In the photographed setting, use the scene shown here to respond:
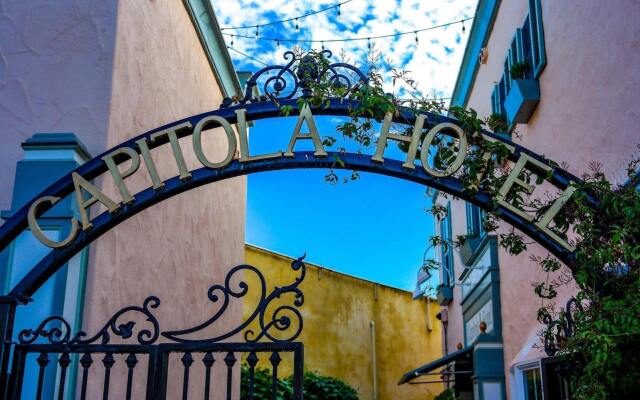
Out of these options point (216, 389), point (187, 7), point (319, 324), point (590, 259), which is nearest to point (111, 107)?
point (187, 7)

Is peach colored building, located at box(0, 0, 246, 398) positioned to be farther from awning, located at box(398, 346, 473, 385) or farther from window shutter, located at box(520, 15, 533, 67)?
awning, located at box(398, 346, 473, 385)

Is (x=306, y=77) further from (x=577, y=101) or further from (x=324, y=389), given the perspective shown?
(x=324, y=389)

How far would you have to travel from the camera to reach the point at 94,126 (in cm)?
545

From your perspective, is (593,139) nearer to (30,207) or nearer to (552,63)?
(552,63)

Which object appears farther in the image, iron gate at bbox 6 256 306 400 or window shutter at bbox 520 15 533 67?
window shutter at bbox 520 15 533 67

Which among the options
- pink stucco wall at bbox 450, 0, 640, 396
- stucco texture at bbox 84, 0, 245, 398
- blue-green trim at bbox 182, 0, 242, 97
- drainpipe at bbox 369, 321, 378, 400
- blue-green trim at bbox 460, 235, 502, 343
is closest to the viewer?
pink stucco wall at bbox 450, 0, 640, 396

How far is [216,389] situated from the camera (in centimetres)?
957

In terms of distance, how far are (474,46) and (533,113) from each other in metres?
3.58

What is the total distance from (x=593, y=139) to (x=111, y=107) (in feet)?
12.1

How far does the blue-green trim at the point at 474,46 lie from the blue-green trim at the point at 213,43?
3440 millimetres

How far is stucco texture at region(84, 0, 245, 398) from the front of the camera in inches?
221

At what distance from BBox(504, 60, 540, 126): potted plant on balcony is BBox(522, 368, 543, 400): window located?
2.68 meters

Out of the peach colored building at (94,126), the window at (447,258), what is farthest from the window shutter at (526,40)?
the window at (447,258)

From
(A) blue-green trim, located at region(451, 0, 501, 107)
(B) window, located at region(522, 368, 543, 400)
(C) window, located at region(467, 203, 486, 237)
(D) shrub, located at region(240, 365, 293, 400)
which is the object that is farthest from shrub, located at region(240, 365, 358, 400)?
(A) blue-green trim, located at region(451, 0, 501, 107)
